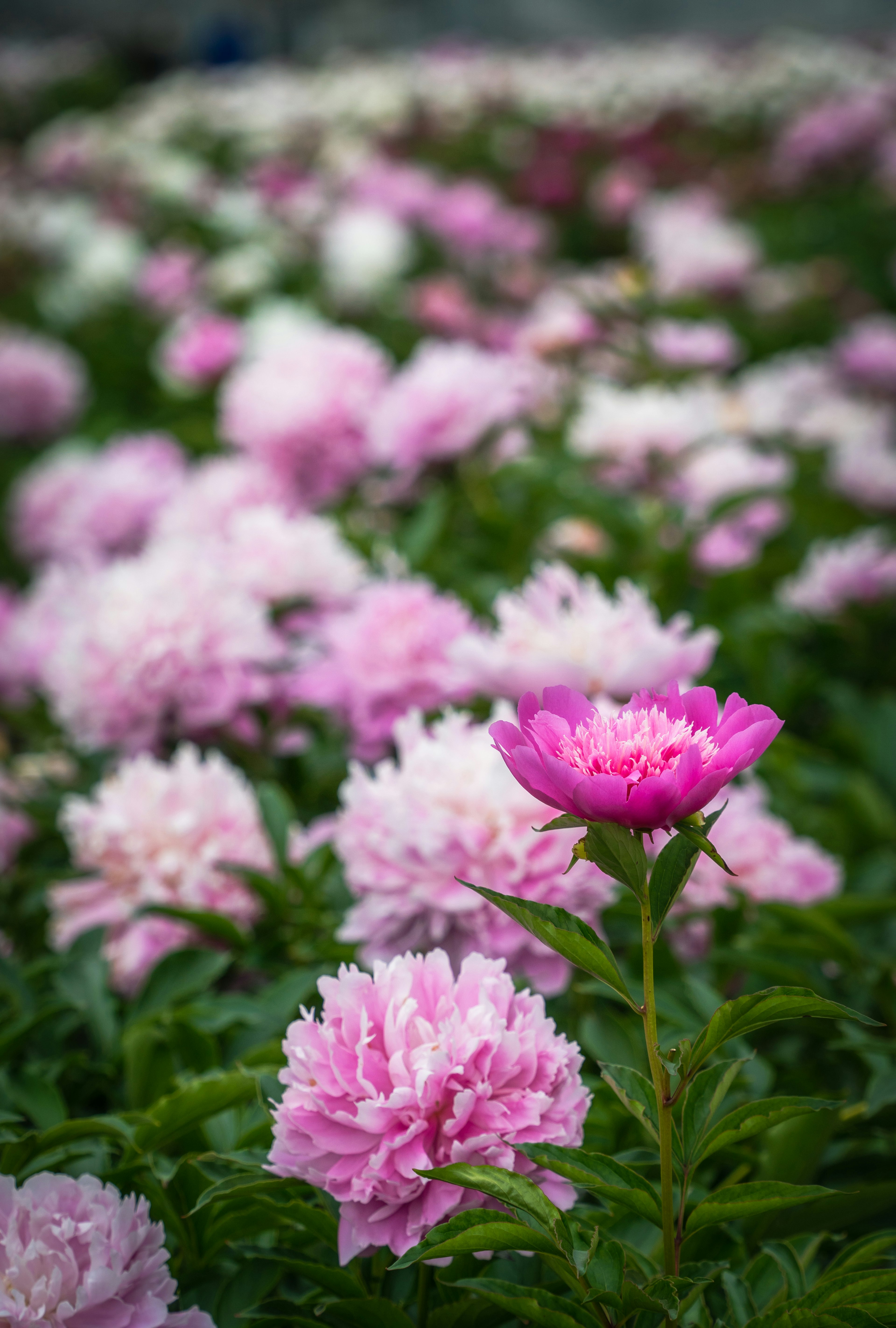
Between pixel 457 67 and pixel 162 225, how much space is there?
14.8 ft

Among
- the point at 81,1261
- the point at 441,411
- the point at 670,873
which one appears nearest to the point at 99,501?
the point at 441,411

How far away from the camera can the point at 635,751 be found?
23.0 inches

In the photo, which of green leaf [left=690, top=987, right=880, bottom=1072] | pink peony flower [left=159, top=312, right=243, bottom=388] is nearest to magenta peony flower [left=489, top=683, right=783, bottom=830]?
green leaf [left=690, top=987, right=880, bottom=1072]

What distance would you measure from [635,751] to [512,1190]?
0.24 metres

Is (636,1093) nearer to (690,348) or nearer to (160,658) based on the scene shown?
(160,658)

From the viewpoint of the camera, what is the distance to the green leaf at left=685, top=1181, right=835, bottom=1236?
631 millimetres

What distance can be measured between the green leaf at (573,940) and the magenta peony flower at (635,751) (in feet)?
0.21

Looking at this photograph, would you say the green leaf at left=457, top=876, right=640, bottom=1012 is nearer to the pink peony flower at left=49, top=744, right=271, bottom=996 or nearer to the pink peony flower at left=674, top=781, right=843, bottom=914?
the pink peony flower at left=674, top=781, right=843, bottom=914

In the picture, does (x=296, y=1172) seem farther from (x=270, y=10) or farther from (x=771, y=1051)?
(x=270, y=10)

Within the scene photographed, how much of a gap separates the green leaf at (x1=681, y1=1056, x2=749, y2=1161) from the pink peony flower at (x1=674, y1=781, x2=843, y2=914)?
37 cm

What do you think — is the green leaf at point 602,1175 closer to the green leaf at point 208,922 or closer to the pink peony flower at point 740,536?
the green leaf at point 208,922

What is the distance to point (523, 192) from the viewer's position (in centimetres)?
420

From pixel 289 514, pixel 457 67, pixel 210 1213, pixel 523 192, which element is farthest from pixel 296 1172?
pixel 457 67

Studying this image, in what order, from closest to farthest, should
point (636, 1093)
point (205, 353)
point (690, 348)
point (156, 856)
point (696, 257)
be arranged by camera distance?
point (636, 1093) < point (156, 856) < point (690, 348) < point (205, 353) < point (696, 257)
